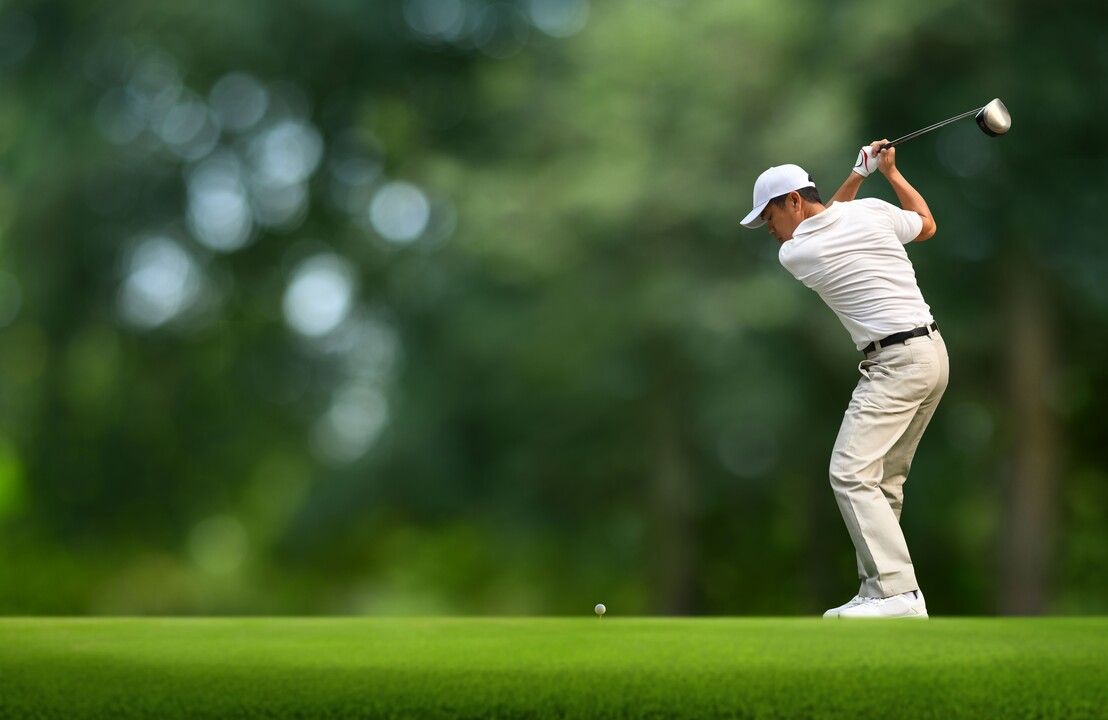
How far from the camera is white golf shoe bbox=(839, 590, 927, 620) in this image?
17.5 feet

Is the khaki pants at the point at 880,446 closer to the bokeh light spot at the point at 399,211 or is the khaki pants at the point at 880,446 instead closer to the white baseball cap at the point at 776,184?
the white baseball cap at the point at 776,184

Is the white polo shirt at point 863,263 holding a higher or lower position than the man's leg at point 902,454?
higher

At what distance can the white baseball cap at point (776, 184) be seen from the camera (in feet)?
17.6

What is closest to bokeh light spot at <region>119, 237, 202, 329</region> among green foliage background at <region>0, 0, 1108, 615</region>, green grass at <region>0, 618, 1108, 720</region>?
green foliage background at <region>0, 0, 1108, 615</region>

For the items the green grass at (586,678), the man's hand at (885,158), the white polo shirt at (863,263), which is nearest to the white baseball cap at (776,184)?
the white polo shirt at (863,263)

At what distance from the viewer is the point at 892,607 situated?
534 centimetres

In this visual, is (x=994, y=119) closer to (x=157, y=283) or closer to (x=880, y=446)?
(x=880, y=446)

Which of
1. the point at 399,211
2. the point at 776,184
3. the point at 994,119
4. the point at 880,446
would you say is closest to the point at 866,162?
the point at 776,184

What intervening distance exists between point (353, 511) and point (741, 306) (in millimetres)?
4916

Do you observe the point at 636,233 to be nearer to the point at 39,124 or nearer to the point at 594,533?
the point at 594,533

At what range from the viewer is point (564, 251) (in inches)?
524

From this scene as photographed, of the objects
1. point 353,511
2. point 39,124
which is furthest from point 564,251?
point 39,124

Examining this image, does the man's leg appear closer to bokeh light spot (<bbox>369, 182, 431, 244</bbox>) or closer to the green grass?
the green grass

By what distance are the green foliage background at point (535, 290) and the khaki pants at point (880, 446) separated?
22.1ft
